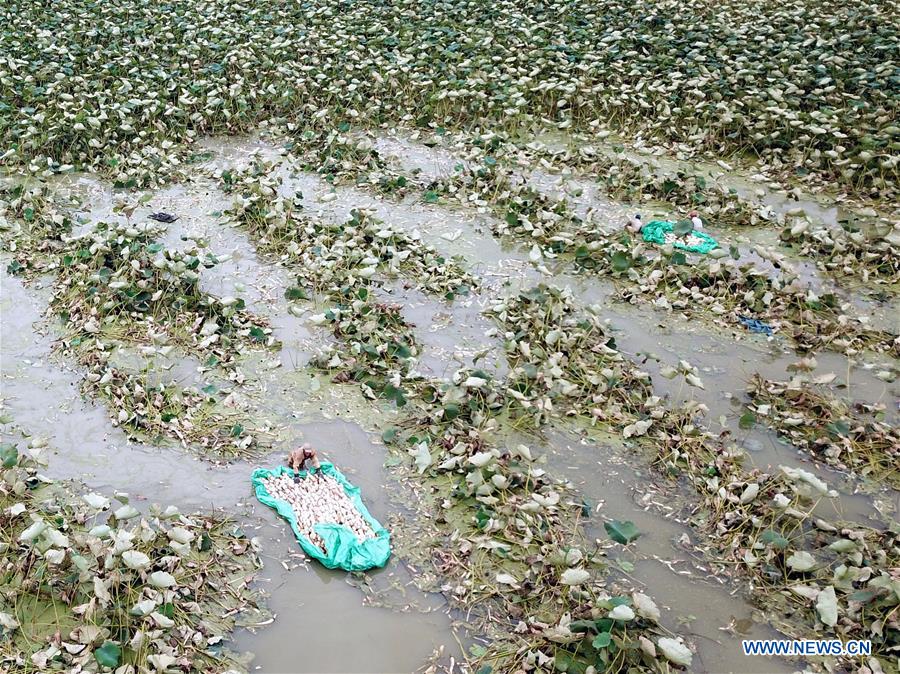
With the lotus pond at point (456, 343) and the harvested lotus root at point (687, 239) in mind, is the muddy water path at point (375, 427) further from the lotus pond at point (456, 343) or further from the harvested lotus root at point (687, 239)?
the harvested lotus root at point (687, 239)

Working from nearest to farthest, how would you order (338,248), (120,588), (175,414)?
(120,588), (175,414), (338,248)

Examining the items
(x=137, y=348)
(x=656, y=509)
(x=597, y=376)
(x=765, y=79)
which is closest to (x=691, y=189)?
(x=765, y=79)

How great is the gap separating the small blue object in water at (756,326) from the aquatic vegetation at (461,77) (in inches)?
86.0

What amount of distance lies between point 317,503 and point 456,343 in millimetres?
1494

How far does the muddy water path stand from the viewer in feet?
10.6

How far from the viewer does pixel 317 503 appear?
147 inches

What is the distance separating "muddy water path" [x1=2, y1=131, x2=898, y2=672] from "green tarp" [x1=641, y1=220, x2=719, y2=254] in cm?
38

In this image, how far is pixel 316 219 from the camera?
603cm

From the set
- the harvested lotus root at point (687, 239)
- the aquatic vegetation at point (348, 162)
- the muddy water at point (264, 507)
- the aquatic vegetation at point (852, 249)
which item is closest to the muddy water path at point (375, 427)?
the muddy water at point (264, 507)

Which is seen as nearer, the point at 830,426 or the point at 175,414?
the point at 830,426

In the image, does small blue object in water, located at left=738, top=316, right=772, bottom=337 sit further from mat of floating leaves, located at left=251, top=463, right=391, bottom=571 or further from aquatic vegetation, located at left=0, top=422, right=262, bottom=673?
aquatic vegetation, located at left=0, top=422, right=262, bottom=673

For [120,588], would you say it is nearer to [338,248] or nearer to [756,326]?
[338,248]

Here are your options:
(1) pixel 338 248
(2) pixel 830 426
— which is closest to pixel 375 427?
(1) pixel 338 248

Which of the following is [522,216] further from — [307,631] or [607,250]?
[307,631]
